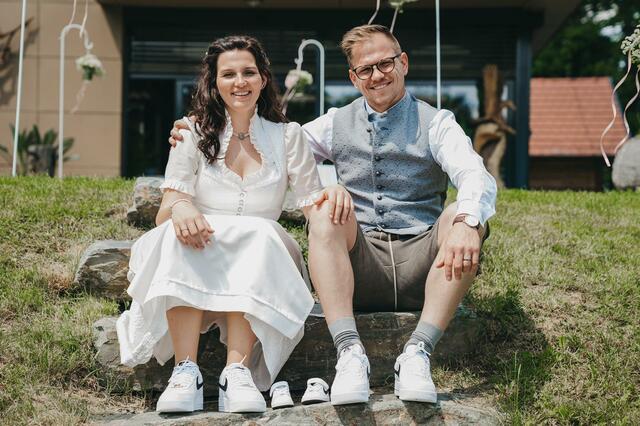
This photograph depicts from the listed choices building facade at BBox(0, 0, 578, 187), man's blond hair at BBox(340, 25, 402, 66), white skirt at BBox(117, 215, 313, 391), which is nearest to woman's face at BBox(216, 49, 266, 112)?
man's blond hair at BBox(340, 25, 402, 66)

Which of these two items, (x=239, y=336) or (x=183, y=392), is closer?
→ (x=183, y=392)

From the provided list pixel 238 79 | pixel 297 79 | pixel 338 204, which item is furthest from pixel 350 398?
pixel 297 79

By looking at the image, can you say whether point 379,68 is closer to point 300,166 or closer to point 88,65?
point 300,166

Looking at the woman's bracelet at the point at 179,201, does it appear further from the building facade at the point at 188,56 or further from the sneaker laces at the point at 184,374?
the building facade at the point at 188,56

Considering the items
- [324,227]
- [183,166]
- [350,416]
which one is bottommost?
[350,416]

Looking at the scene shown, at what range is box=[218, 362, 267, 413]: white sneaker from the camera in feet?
9.03

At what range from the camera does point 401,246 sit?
11.0 feet

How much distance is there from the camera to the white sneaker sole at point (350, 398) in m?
2.72

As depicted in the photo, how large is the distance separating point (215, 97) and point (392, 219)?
37.1 inches

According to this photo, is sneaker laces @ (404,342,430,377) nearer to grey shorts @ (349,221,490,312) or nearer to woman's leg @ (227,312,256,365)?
grey shorts @ (349,221,490,312)

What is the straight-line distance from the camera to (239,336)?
296 centimetres

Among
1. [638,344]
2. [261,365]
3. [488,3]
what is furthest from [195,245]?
[488,3]

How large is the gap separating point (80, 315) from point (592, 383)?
2.25 meters

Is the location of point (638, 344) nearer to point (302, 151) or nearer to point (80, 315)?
point (302, 151)
